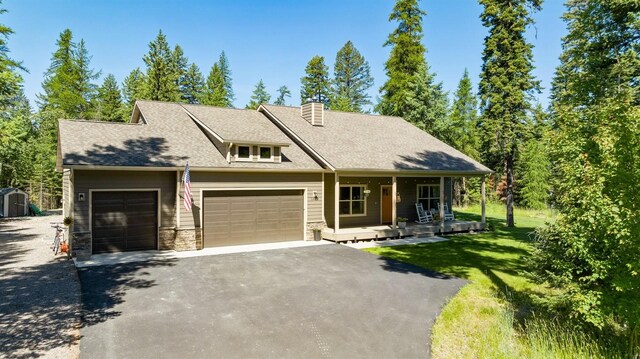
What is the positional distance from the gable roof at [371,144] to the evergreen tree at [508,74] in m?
2.84

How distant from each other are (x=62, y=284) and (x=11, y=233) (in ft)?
40.4

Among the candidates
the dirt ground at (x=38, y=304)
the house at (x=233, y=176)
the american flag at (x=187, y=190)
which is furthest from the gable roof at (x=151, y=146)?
the dirt ground at (x=38, y=304)

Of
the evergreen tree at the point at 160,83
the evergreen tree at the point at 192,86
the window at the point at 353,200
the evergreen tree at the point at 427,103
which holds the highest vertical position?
the evergreen tree at the point at 192,86

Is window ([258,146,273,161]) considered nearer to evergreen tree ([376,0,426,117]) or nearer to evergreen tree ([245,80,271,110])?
evergreen tree ([376,0,426,117])

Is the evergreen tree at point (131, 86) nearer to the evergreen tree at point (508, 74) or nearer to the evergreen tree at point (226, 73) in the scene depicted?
the evergreen tree at point (226, 73)

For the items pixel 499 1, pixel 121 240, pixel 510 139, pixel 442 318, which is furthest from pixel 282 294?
pixel 499 1

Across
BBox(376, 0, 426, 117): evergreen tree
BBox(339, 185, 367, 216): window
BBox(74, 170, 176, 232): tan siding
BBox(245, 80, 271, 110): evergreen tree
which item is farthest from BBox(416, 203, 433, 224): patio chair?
BBox(245, 80, 271, 110): evergreen tree

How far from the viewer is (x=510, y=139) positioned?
71.4 ft

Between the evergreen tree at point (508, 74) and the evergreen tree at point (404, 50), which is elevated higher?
the evergreen tree at point (404, 50)

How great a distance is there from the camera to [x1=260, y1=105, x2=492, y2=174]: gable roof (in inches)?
679

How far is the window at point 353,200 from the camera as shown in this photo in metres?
18.6

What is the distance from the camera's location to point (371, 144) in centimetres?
1972

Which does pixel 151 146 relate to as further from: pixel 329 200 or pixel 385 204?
pixel 385 204

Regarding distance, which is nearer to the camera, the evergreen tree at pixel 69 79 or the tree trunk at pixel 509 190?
the tree trunk at pixel 509 190
